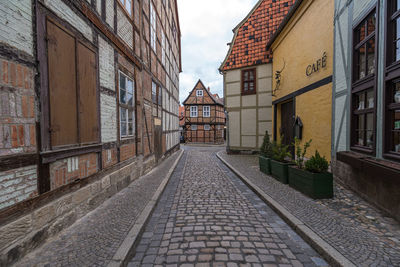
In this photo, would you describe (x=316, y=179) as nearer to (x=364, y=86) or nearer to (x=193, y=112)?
(x=364, y=86)

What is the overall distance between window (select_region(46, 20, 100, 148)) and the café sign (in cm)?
639

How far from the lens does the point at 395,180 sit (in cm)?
295

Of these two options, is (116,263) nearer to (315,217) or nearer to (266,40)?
(315,217)

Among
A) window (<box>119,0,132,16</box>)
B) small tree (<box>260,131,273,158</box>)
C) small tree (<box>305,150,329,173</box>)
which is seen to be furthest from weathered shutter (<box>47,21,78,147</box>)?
small tree (<box>260,131,273,158</box>)

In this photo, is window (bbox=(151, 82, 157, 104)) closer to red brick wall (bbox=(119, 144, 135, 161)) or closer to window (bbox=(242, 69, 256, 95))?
red brick wall (bbox=(119, 144, 135, 161))

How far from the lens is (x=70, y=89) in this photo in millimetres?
3078

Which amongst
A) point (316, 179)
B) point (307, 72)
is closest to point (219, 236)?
point (316, 179)

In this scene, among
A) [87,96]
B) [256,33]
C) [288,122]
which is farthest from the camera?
[256,33]

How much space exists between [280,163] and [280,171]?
0.23 metres

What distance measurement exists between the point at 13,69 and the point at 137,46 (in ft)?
14.8

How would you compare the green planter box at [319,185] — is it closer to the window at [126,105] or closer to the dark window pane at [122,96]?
the window at [126,105]

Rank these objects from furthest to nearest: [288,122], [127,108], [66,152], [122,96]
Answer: [288,122] < [127,108] < [122,96] < [66,152]

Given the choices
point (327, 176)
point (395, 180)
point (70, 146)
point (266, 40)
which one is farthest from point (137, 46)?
point (266, 40)

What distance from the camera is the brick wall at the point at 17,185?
2071mm
